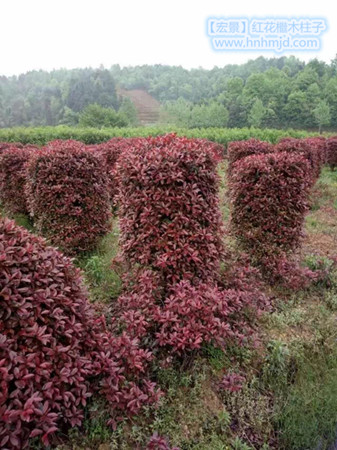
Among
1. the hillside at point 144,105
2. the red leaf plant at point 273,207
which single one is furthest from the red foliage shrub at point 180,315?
the hillside at point 144,105

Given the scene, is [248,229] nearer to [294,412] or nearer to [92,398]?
[294,412]

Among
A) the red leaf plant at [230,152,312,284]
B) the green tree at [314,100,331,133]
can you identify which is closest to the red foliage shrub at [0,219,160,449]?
the red leaf plant at [230,152,312,284]

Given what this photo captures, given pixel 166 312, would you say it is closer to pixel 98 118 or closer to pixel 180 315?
pixel 180 315

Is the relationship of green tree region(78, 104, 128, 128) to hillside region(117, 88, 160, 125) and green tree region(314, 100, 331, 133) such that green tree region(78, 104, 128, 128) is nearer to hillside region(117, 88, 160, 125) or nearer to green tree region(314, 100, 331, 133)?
hillside region(117, 88, 160, 125)

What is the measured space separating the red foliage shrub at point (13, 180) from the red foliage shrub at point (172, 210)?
3442 mm

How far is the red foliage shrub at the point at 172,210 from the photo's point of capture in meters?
3.01

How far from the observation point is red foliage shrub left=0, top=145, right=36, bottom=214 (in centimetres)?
600

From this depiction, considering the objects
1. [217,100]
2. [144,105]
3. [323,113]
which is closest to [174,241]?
[323,113]

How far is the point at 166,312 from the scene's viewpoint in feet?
8.54

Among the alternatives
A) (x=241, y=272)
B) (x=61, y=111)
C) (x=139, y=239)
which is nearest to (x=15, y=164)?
(x=139, y=239)

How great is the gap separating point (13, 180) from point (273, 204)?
4.42 meters

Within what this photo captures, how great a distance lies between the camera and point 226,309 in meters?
2.84

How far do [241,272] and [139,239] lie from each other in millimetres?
1164

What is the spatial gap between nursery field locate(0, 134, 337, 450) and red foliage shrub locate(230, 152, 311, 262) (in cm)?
2
